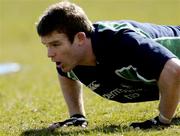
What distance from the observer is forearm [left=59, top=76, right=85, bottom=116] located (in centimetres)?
889

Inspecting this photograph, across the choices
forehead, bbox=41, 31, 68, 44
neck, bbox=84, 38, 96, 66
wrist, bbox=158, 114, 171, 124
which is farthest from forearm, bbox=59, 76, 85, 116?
wrist, bbox=158, 114, 171, 124

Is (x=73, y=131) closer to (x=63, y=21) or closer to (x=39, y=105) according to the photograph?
(x=63, y=21)

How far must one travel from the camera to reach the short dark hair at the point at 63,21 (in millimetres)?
7633

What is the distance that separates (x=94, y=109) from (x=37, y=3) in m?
38.8

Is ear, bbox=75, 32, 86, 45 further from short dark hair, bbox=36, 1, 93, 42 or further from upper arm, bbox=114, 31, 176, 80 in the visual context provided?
upper arm, bbox=114, 31, 176, 80

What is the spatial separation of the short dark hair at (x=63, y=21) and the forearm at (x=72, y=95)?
4.19 ft

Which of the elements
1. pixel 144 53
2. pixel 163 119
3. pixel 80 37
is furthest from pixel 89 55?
pixel 163 119

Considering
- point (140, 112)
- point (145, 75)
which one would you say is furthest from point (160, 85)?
point (140, 112)

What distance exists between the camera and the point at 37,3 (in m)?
48.8

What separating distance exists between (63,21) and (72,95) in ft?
5.11

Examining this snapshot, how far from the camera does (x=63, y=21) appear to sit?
25.1 feet

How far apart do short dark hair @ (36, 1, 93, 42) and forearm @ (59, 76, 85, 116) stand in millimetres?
1276

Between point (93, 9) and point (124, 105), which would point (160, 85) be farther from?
point (93, 9)

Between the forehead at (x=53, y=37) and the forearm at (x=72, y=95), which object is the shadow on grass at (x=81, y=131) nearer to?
the forearm at (x=72, y=95)
